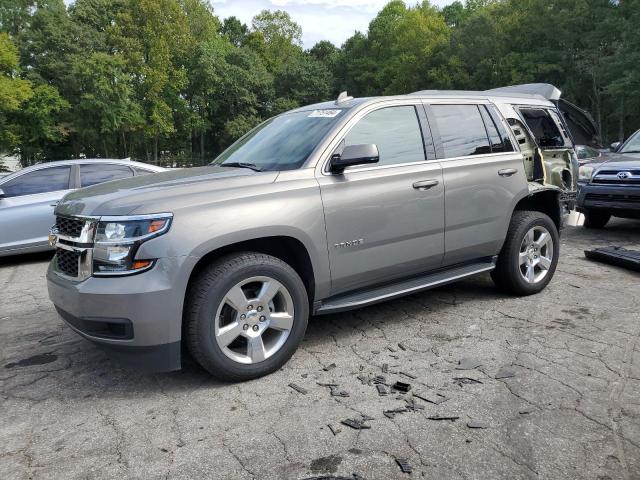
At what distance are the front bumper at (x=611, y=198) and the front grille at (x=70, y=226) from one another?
7456mm

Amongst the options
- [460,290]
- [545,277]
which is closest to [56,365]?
[460,290]

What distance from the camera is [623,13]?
3091cm

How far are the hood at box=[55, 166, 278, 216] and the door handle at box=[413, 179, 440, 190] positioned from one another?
1.16m

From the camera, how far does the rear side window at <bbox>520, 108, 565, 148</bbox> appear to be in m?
6.06

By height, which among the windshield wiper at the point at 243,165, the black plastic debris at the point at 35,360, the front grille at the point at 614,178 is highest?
the windshield wiper at the point at 243,165

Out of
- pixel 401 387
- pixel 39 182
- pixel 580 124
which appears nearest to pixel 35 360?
pixel 401 387

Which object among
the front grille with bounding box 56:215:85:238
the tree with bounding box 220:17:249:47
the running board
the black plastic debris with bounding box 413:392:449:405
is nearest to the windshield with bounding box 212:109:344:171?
the running board

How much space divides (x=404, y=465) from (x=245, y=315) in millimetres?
1359

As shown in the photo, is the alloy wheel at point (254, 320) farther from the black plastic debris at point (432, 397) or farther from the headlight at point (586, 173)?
the headlight at point (586, 173)

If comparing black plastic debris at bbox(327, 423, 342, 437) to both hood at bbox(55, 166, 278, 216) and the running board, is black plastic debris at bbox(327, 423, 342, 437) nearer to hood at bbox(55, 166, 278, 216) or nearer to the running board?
the running board

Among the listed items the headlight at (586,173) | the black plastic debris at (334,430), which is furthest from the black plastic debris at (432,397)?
the headlight at (586,173)

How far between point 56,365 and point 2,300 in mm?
2506

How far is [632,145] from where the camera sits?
9.09 m

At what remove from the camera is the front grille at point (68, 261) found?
3299 millimetres
